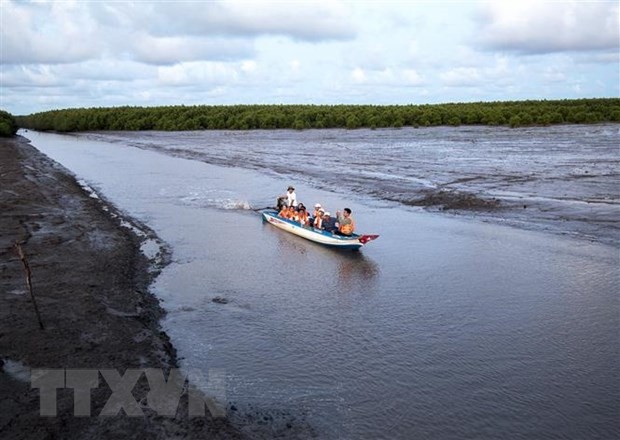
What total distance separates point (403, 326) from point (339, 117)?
3296 inches

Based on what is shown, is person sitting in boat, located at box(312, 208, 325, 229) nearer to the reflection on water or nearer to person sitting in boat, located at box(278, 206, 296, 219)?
the reflection on water

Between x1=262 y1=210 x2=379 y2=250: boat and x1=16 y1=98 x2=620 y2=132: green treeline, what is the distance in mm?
65027

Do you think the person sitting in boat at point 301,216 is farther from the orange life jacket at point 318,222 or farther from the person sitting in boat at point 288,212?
the orange life jacket at point 318,222

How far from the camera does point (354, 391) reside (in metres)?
10.7

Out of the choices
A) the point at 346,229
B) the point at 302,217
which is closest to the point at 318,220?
the point at 302,217

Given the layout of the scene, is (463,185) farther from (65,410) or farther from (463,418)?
(65,410)

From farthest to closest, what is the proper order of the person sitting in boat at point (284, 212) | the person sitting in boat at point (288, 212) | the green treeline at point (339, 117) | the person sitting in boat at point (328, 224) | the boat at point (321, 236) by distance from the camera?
the green treeline at point (339, 117) < the person sitting in boat at point (284, 212) < the person sitting in boat at point (288, 212) < the person sitting in boat at point (328, 224) < the boat at point (321, 236)

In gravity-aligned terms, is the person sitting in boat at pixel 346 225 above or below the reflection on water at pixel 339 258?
above

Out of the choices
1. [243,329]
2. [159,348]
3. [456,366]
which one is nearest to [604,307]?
[456,366]

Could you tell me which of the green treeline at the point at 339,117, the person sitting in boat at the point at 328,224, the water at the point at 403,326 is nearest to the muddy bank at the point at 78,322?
the water at the point at 403,326

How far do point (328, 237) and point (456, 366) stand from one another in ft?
31.9

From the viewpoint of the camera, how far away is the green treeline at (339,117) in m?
83.8

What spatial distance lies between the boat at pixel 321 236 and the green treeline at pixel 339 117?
65027 millimetres

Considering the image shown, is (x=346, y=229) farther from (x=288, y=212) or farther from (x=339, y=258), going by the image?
(x=288, y=212)
